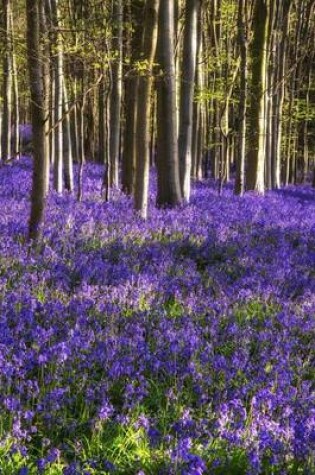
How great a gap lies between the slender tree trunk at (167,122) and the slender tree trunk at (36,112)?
440cm

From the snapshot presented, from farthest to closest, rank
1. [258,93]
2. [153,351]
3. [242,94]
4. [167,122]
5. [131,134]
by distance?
1. [258,93]
2. [242,94]
3. [131,134]
4. [167,122]
5. [153,351]

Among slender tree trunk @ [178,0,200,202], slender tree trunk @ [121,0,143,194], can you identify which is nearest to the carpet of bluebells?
slender tree trunk @ [178,0,200,202]

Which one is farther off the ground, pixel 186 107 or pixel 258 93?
pixel 258 93

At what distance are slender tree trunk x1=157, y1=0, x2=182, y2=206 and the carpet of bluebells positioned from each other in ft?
8.67

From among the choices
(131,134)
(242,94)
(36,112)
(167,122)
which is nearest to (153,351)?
(36,112)

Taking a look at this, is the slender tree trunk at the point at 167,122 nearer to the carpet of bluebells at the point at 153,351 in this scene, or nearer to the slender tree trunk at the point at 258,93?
the carpet of bluebells at the point at 153,351

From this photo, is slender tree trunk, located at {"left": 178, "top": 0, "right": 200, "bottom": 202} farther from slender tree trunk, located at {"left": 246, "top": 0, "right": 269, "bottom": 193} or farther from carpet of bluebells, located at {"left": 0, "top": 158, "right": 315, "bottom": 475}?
slender tree trunk, located at {"left": 246, "top": 0, "right": 269, "bottom": 193}

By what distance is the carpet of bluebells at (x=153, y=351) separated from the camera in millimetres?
3330

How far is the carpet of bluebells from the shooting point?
3.33 meters

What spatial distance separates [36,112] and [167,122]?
478cm

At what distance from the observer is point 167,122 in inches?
466

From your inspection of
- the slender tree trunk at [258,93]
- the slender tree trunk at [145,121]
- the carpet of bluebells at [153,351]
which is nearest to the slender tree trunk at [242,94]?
the slender tree trunk at [258,93]

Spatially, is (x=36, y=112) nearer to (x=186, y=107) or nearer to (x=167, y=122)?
(x=167, y=122)

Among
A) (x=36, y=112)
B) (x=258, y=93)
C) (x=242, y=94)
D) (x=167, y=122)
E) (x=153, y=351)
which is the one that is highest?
(x=258, y=93)
